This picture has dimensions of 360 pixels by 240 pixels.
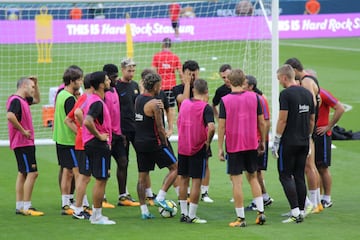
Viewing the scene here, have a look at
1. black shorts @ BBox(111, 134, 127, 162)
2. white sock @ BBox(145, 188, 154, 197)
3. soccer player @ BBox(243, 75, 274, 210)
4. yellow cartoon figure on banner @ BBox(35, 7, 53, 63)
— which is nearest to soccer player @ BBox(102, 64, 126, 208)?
black shorts @ BBox(111, 134, 127, 162)

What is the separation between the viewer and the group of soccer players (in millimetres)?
11688

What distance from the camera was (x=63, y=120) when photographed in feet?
41.8

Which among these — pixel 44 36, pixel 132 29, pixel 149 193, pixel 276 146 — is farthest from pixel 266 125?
pixel 132 29

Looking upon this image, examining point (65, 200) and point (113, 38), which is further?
point (113, 38)

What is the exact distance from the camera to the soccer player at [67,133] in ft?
41.5

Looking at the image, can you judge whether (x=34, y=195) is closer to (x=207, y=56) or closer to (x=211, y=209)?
(x=211, y=209)

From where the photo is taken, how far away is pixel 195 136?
1199 centimetres

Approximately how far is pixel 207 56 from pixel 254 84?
18.9 meters

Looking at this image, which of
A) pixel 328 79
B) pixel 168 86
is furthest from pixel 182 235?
pixel 328 79

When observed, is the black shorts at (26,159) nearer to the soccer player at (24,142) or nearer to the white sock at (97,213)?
the soccer player at (24,142)

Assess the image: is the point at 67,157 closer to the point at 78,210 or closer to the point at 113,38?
the point at 78,210

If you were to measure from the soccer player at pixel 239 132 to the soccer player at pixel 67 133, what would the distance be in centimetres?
234

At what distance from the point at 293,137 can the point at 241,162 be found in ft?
2.69

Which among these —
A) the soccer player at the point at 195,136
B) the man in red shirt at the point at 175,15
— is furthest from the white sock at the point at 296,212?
the man in red shirt at the point at 175,15
